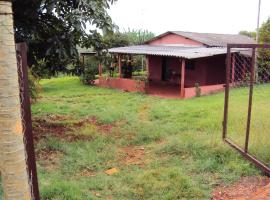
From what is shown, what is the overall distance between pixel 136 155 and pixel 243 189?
269 cm

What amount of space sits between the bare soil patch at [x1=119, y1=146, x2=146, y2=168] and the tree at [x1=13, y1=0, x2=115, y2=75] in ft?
7.73

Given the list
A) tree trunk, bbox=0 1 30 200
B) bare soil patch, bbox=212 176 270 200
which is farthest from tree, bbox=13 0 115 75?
tree trunk, bbox=0 1 30 200

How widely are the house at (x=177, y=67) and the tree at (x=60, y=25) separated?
9.78m

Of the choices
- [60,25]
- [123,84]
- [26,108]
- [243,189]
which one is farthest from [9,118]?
[123,84]

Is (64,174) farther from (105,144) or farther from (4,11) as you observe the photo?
(4,11)

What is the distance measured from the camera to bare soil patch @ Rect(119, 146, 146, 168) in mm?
6611

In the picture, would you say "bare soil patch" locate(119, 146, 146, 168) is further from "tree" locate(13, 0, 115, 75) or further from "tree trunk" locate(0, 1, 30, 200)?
"tree trunk" locate(0, 1, 30, 200)

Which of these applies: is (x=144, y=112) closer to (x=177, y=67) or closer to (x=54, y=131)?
(x=54, y=131)

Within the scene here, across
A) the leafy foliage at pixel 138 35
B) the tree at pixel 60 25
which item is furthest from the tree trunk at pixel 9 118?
the leafy foliage at pixel 138 35

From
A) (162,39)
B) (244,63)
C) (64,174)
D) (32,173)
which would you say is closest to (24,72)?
(32,173)

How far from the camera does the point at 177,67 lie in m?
21.8

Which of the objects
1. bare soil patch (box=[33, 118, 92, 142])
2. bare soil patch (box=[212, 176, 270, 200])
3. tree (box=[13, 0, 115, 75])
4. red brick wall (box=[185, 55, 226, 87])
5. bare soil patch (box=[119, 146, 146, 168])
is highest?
tree (box=[13, 0, 115, 75])

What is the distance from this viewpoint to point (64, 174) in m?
5.91

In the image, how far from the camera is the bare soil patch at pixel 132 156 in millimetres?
6611
